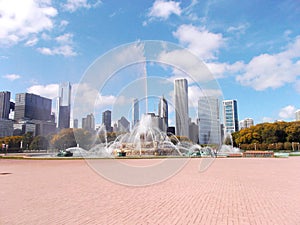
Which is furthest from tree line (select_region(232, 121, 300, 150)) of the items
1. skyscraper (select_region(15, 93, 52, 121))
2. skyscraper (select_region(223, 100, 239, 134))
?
skyscraper (select_region(15, 93, 52, 121))

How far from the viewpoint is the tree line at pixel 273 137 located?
66.8m

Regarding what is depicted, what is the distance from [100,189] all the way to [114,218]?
4666 mm

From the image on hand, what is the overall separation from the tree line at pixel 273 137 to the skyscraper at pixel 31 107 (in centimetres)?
13677

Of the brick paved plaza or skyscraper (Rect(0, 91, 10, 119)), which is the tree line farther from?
skyscraper (Rect(0, 91, 10, 119))

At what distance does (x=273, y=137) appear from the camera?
7012 centimetres

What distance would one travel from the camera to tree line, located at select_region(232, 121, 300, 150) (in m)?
66.8

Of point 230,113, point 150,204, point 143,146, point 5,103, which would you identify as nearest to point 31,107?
point 5,103

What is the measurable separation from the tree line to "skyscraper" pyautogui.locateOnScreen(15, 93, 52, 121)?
13677cm

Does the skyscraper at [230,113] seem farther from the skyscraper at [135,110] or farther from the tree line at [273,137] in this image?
the skyscraper at [135,110]

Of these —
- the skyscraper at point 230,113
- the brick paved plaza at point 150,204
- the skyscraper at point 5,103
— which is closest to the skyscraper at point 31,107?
the skyscraper at point 5,103

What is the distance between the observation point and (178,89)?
3578 cm

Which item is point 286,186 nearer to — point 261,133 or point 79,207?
point 79,207

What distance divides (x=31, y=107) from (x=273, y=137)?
15088cm

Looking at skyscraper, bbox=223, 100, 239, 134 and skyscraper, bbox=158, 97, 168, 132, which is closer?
skyscraper, bbox=158, 97, 168, 132
